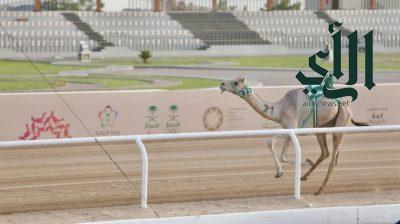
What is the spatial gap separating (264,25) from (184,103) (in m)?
41.5

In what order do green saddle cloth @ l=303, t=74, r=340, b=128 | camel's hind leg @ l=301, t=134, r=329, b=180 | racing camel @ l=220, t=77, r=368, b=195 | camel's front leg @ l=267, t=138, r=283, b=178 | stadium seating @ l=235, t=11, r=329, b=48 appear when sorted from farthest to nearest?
stadium seating @ l=235, t=11, r=329, b=48
green saddle cloth @ l=303, t=74, r=340, b=128
racing camel @ l=220, t=77, r=368, b=195
camel's hind leg @ l=301, t=134, r=329, b=180
camel's front leg @ l=267, t=138, r=283, b=178

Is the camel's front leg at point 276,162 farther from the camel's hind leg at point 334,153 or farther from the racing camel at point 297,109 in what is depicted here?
the racing camel at point 297,109

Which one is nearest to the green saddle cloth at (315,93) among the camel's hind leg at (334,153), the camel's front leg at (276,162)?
the camel's hind leg at (334,153)

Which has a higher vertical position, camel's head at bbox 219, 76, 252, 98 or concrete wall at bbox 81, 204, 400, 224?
camel's head at bbox 219, 76, 252, 98

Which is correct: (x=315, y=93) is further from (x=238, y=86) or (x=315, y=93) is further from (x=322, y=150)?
(x=322, y=150)

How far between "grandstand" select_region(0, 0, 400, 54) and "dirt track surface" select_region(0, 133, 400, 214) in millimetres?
37815

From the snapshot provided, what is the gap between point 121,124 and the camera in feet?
55.1

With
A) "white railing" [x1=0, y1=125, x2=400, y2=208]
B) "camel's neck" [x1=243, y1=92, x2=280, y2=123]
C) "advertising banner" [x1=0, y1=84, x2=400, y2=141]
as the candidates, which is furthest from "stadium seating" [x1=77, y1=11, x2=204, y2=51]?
"white railing" [x1=0, y1=125, x2=400, y2=208]

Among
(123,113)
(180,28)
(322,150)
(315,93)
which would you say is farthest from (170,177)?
(180,28)

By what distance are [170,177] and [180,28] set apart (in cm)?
4650

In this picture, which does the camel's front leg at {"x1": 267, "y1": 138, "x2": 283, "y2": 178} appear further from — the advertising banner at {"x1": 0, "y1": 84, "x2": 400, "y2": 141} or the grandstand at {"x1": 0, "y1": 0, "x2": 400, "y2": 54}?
the grandstand at {"x1": 0, "y1": 0, "x2": 400, "y2": 54}

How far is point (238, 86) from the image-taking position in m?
12.5

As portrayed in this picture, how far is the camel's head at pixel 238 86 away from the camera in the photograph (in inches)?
489

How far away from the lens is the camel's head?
12422 mm
